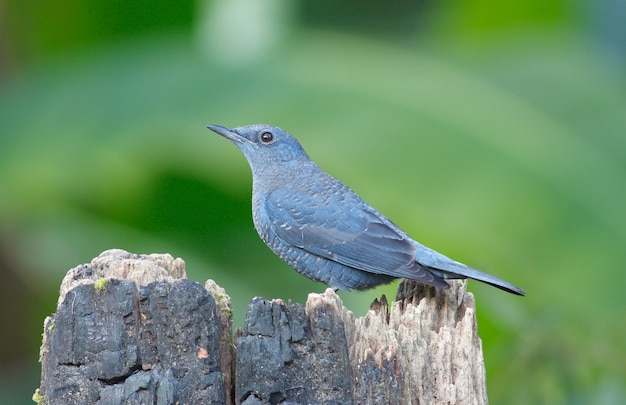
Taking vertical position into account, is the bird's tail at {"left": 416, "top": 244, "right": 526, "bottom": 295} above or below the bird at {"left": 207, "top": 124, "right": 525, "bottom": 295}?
below

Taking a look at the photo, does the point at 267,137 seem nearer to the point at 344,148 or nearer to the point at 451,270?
the point at 344,148

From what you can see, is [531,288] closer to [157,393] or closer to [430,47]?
[430,47]

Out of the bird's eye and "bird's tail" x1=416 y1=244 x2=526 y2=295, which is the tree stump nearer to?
"bird's tail" x1=416 y1=244 x2=526 y2=295

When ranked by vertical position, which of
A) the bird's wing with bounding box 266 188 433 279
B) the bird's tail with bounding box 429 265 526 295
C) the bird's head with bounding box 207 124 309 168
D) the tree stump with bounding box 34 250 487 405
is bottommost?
the tree stump with bounding box 34 250 487 405

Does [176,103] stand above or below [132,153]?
above

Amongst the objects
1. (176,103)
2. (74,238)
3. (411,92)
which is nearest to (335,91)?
(411,92)

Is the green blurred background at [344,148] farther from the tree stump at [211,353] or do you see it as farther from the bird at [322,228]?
the tree stump at [211,353]

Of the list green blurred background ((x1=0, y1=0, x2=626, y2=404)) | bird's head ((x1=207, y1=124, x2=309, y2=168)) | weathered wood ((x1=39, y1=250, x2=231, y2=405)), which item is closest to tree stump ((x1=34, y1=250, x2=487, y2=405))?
weathered wood ((x1=39, y1=250, x2=231, y2=405))
